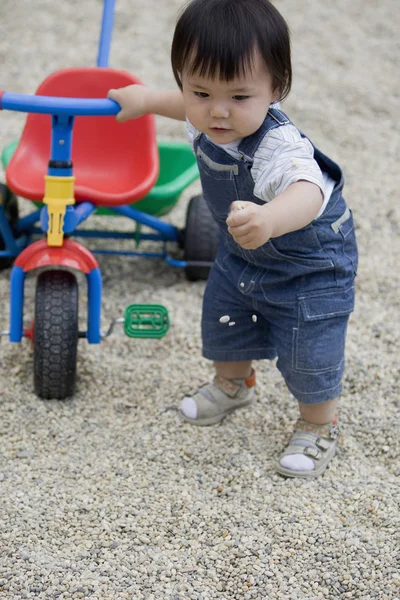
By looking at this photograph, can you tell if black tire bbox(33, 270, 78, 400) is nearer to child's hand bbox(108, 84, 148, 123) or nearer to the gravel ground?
the gravel ground

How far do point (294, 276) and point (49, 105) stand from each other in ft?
2.24

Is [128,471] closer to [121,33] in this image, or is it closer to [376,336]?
[376,336]

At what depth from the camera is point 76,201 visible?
2.34 metres

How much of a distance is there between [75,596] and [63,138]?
1.07m

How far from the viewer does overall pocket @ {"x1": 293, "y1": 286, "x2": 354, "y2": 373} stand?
1.82 meters

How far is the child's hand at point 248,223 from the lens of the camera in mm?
1379

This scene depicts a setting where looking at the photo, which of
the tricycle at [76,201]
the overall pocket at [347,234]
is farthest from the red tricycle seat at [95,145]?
the overall pocket at [347,234]

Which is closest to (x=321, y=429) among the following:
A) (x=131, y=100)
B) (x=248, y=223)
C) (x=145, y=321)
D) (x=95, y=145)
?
(x=145, y=321)

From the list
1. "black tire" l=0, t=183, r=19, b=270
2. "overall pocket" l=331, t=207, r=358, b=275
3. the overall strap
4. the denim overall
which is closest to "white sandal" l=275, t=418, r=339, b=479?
the denim overall

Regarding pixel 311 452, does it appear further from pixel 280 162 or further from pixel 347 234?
pixel 280 162

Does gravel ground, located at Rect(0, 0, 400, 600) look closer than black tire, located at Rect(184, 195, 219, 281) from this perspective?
Yes

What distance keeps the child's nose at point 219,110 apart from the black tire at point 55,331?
0.69 metres

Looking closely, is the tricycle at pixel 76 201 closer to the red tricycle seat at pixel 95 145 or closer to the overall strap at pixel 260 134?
the red tricycle seat at pixel 95 145

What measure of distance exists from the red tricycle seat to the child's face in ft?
2.91
